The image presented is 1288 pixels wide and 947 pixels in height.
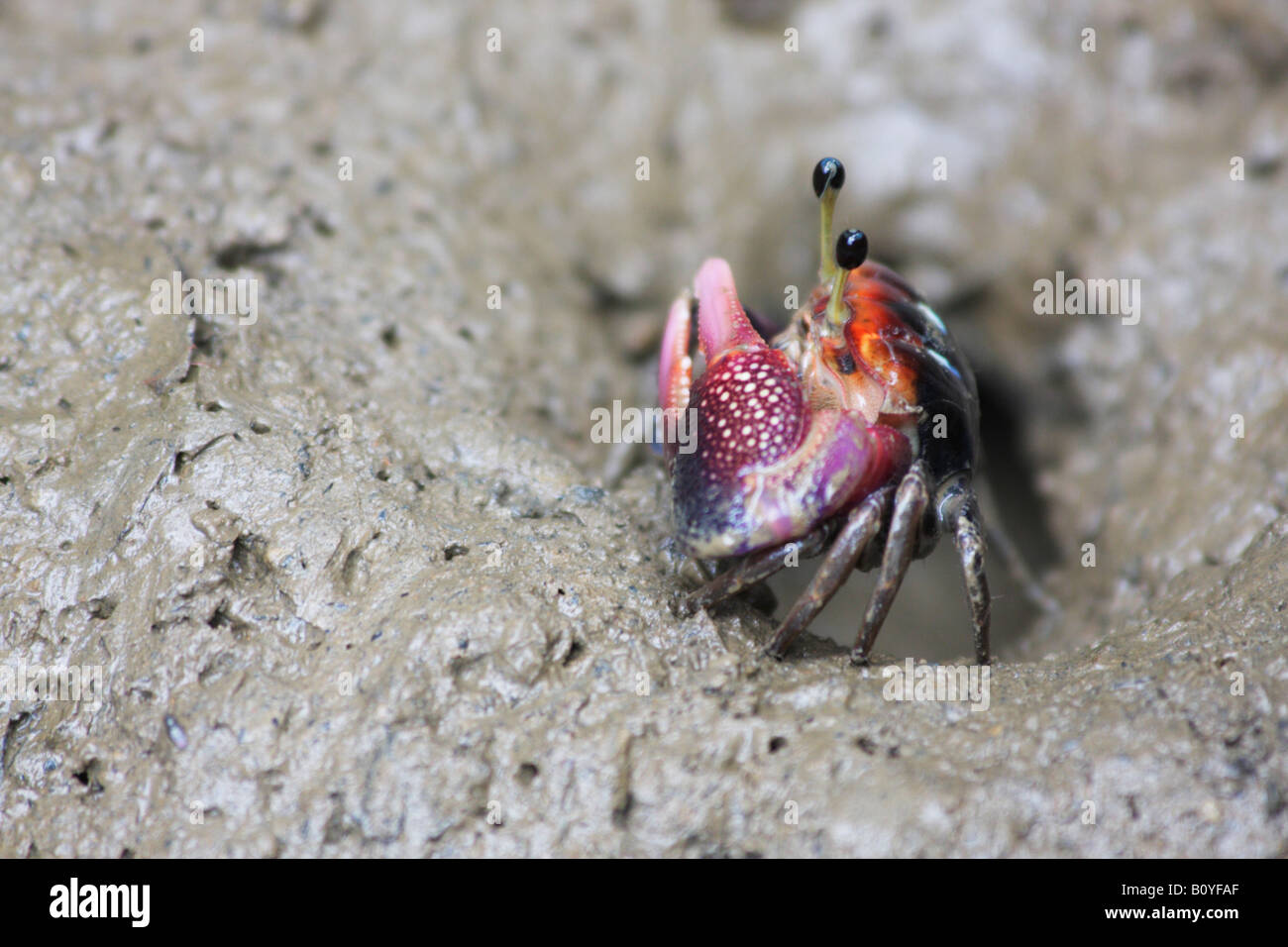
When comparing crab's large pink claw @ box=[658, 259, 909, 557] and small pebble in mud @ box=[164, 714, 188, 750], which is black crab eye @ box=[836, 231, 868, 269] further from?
small pebble in mud @ box=[164, 714, 188, 750]

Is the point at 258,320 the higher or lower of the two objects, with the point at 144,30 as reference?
lower

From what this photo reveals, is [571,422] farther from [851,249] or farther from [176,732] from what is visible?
[176,732]

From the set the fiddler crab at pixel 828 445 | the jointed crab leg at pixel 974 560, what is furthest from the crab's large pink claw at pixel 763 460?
the jointed crab leg at pixel 974 560

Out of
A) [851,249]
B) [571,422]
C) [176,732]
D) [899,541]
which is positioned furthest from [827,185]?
[176,732]

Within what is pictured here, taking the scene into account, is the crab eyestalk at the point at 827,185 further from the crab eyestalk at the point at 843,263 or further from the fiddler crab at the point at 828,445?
the crab eyestalk at the point at 843,263

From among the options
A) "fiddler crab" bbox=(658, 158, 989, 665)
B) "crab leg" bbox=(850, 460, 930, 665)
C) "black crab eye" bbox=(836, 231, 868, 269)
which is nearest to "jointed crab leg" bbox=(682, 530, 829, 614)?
"fiddler crab" bbox=(658, 158, 989, 665)

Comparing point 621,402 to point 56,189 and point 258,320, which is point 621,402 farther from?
point 56,189
